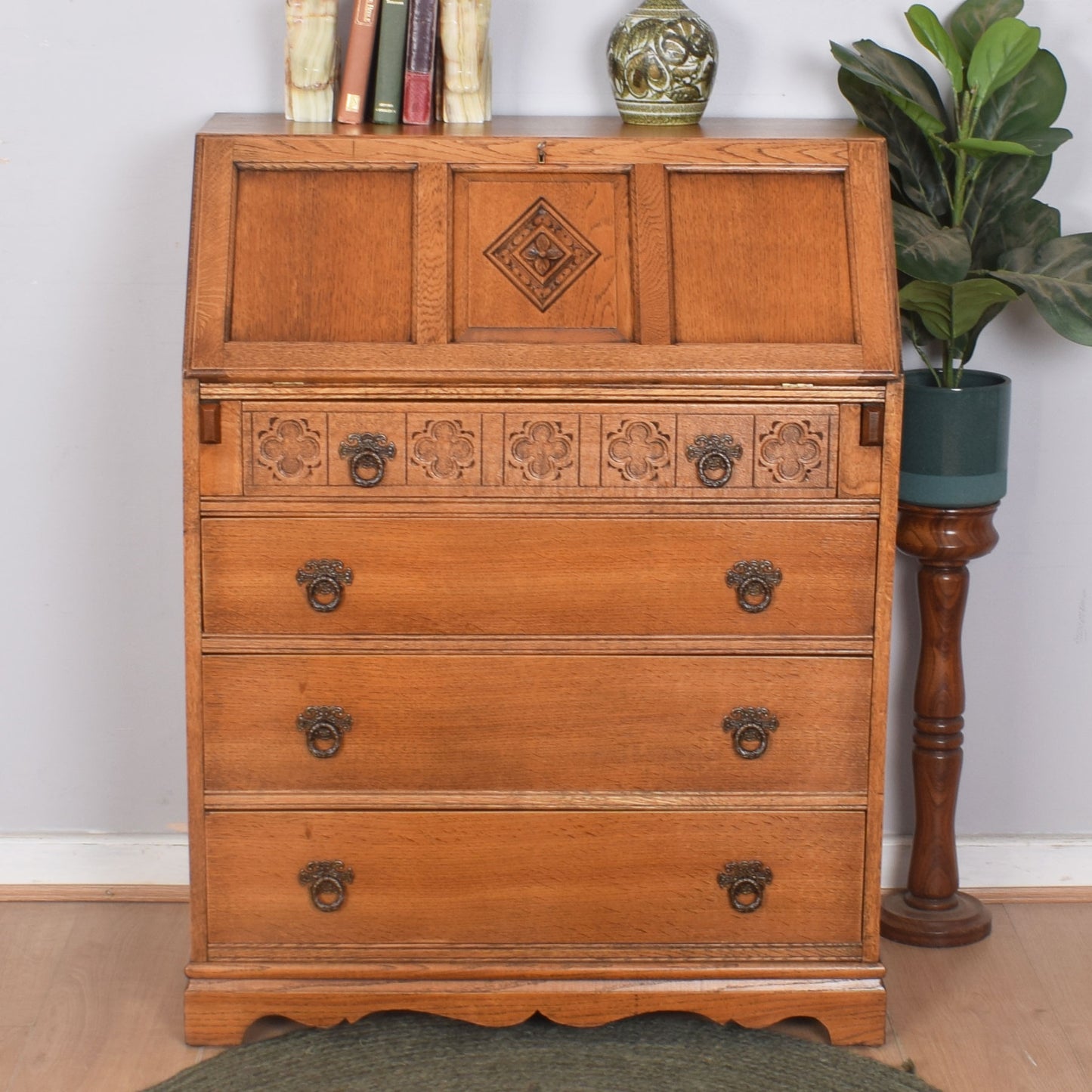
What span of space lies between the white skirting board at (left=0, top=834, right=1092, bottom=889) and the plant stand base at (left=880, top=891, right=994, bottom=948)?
0.56 feet

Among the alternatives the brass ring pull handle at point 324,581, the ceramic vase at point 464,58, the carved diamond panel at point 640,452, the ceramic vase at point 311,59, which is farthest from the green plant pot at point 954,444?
the ceramic vase at point 311,59

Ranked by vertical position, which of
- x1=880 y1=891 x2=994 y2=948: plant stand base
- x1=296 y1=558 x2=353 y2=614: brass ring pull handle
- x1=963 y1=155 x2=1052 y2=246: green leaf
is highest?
x1=963 y1=155 x2=1052 y2=246: green leaf

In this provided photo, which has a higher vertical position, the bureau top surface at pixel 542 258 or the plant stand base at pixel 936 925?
the bureau top surface at pixel 542 258

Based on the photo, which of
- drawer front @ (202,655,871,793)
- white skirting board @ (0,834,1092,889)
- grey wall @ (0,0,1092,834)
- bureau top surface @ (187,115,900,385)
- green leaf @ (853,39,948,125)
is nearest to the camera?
bureau top surface @ (187,115,900,385)

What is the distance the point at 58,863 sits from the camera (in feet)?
10.2

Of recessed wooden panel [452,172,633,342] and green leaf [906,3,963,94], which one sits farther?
green leaf [906,3,963,94]

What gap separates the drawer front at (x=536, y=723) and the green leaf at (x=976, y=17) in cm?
114

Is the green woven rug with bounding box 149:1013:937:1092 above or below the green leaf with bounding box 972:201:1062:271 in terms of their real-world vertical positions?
below

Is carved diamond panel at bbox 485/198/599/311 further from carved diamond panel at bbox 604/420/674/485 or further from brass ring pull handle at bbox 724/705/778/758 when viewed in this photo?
brass ring pull handle at bbox 724/705/778/758

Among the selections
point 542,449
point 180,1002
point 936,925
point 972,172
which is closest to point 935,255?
point 972,172

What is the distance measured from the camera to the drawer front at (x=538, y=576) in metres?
2.39

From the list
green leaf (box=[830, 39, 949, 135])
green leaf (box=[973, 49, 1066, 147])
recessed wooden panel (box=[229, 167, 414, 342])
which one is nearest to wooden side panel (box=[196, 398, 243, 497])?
recessed wooden panel (box=[229, 167, 414, 342])

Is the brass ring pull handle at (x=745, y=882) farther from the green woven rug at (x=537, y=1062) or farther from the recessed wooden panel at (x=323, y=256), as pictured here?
the recessed wooden panel at (x=323, y=256)

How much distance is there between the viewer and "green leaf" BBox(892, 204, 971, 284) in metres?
2.41
